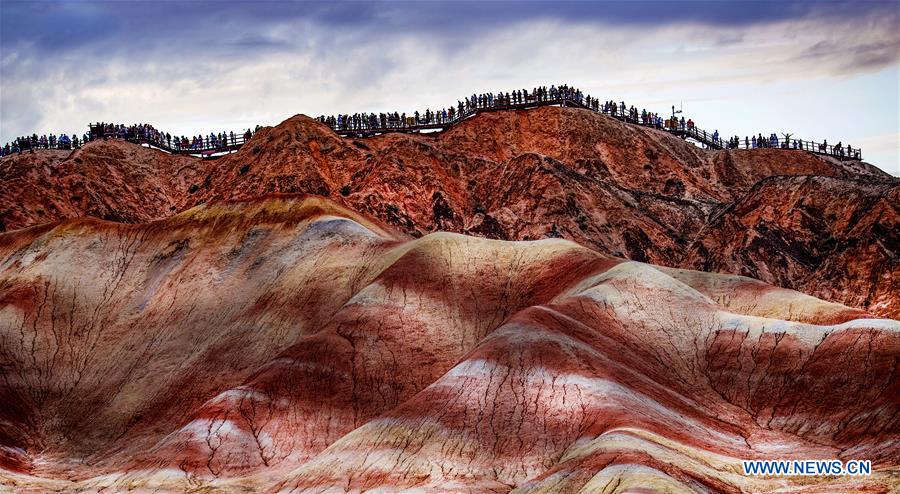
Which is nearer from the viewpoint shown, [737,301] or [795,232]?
[737,301]

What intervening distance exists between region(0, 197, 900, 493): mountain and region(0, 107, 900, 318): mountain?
15421 millimetres

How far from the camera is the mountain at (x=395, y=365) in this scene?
294 ft

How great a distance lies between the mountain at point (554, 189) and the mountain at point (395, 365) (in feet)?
50.6

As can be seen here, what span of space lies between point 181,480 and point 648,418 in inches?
1102

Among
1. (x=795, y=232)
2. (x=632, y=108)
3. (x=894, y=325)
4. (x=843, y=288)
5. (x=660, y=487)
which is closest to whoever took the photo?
(x=660, y=487)

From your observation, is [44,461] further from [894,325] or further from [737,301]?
[894,325]

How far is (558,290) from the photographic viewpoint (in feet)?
380

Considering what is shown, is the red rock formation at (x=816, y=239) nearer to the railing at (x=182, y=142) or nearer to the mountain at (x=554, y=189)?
the mountain at (x=554, y=189)

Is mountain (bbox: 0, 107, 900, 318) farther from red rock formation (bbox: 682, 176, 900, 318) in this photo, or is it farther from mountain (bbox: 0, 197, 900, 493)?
mountain (bbox: 0, 197, 900, 493)

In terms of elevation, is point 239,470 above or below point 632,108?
below

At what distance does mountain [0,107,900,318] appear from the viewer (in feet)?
474

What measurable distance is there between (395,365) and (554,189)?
5123 cm

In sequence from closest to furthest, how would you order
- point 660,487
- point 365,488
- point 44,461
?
point 660,487, point 365,488, point 44,461

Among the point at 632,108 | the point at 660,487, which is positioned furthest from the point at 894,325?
the point at 632,108
